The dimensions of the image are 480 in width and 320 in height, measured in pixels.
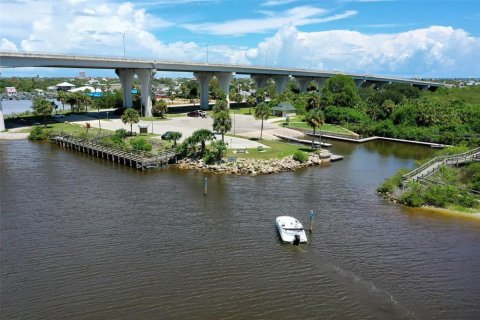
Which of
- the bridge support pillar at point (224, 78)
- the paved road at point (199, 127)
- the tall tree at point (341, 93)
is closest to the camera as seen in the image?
the paved road at point (199, 127)

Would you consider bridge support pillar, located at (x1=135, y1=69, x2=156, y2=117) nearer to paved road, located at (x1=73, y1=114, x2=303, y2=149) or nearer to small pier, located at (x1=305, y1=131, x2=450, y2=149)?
paved road, located at (x1=73, y1=114, x2=303, y2=149)

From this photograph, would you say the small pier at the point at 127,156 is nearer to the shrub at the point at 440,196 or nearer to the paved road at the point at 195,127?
the paved road at the point at 195,127

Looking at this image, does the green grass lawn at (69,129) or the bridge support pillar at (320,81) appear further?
the bridge support pillar at (320,81)

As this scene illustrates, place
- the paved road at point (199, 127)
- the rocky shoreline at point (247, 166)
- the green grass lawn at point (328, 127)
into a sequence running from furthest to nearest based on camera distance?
the green grass lawn at point (328, 127)
the paved road at point (199, 127)
the rocky shoreline at point (247, 166)

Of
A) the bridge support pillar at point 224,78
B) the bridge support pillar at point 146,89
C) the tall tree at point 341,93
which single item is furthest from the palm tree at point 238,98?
the bridge support pillar at point 146,89

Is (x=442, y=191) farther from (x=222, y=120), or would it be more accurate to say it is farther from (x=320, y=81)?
(x=320, y=81)

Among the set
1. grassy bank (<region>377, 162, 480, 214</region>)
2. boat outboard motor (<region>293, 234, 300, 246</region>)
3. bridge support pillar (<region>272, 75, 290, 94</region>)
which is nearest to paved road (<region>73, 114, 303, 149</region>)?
grassy bank (<region>377, 162, 480, 214</region>)
